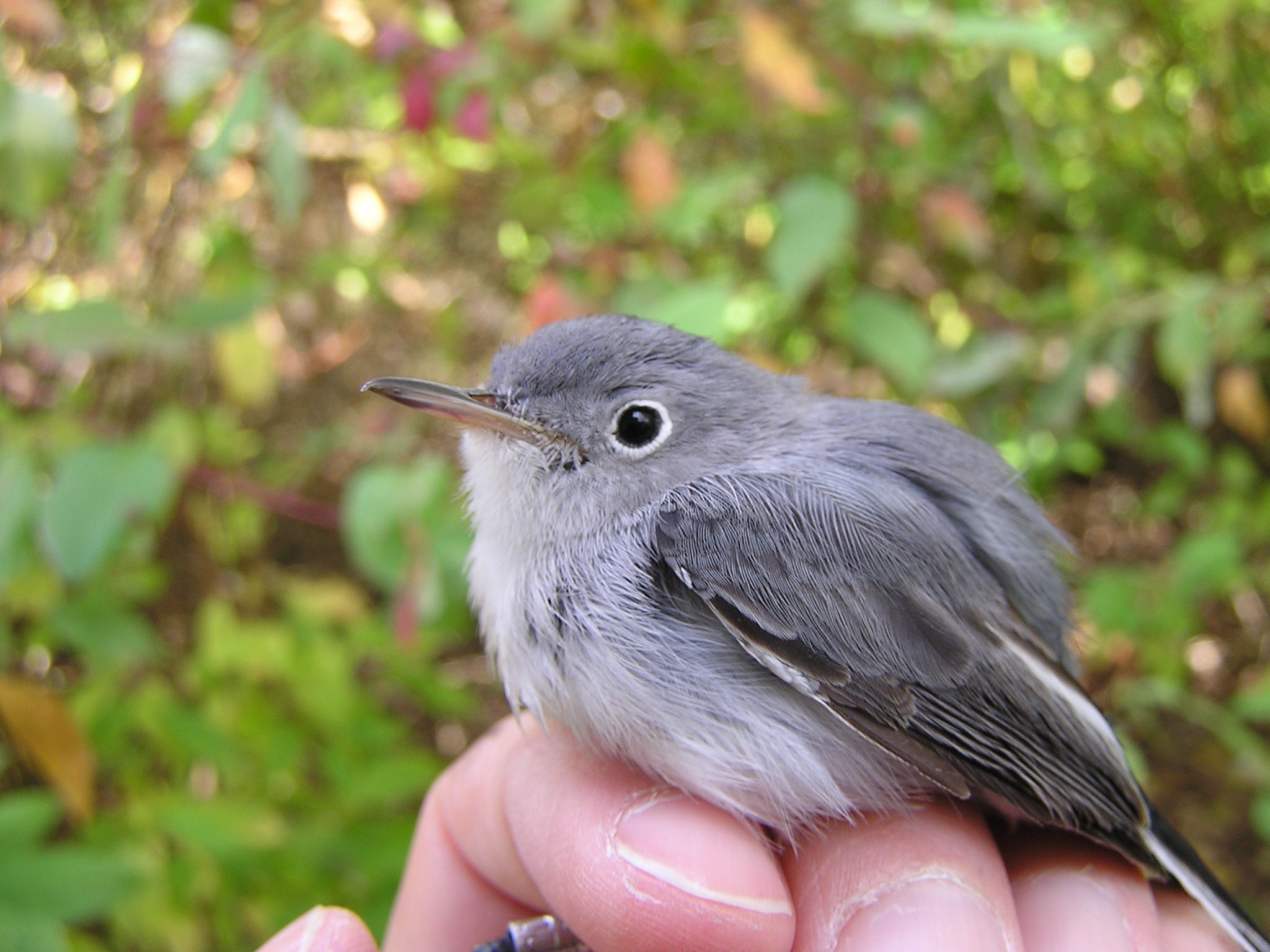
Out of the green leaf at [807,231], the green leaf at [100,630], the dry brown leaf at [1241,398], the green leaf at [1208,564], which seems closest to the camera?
the green leaf at [100,630]

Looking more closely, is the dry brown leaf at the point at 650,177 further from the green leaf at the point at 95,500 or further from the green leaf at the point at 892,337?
the green leaf at the point at 95,500

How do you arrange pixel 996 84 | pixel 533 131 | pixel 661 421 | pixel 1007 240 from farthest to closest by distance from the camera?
pixel 1007 240 → pixel 533 131 → pixel 996 84 → pixel 661 421

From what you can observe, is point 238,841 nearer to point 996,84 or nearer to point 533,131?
point 533,131

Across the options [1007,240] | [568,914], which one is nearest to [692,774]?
[568,914]

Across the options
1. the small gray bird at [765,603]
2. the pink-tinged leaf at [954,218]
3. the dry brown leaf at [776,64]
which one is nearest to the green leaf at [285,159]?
the small gray bird at [765,603]

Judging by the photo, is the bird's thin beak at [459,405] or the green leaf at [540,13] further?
the green leaf at [540,13]

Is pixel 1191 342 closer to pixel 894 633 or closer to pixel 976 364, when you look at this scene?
pixel 976 364
